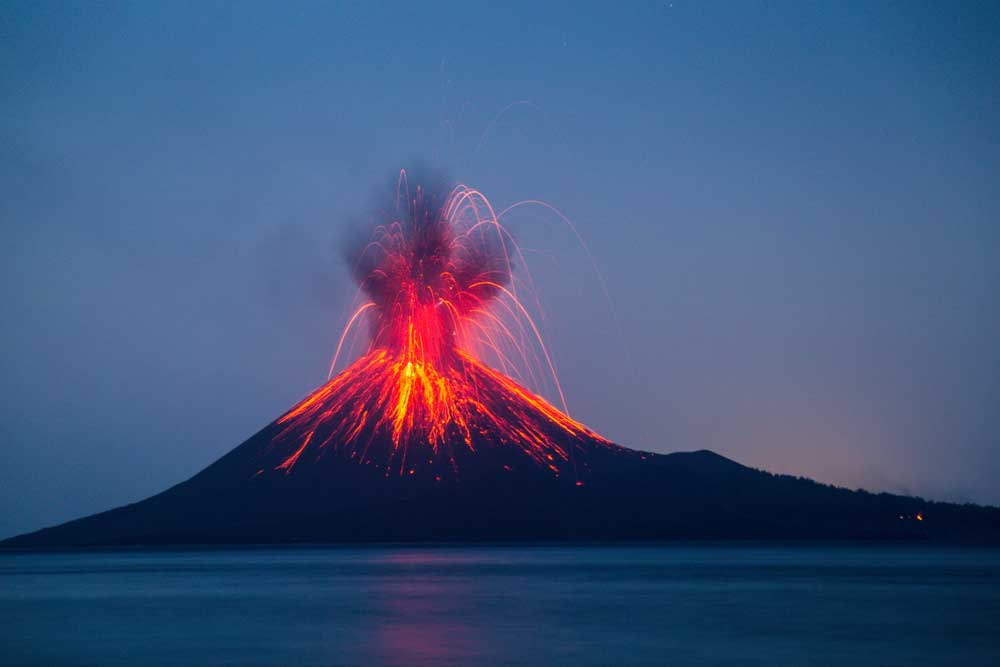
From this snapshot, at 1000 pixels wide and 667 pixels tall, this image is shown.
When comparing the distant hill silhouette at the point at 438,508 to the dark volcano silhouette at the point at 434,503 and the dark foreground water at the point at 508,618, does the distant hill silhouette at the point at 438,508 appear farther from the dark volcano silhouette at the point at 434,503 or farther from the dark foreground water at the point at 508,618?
the dark foreground water at the point at 508,618

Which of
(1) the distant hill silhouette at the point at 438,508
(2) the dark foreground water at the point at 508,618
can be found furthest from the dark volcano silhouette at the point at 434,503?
(2) the dark foreground water at the point at 508,618

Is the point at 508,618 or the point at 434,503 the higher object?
the point at 434,503

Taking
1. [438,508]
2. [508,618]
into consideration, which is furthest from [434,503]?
[508,618]

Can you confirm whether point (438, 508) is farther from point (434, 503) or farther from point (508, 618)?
point (508, 618)

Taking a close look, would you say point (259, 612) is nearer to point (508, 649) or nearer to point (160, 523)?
point (508, 649)

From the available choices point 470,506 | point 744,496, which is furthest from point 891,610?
point 744,496

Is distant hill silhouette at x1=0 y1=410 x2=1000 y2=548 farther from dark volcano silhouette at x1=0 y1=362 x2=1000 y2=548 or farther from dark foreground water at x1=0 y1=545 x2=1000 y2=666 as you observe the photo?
dark foreground water at x1=0 y1=545 x2=1000 y2=666
